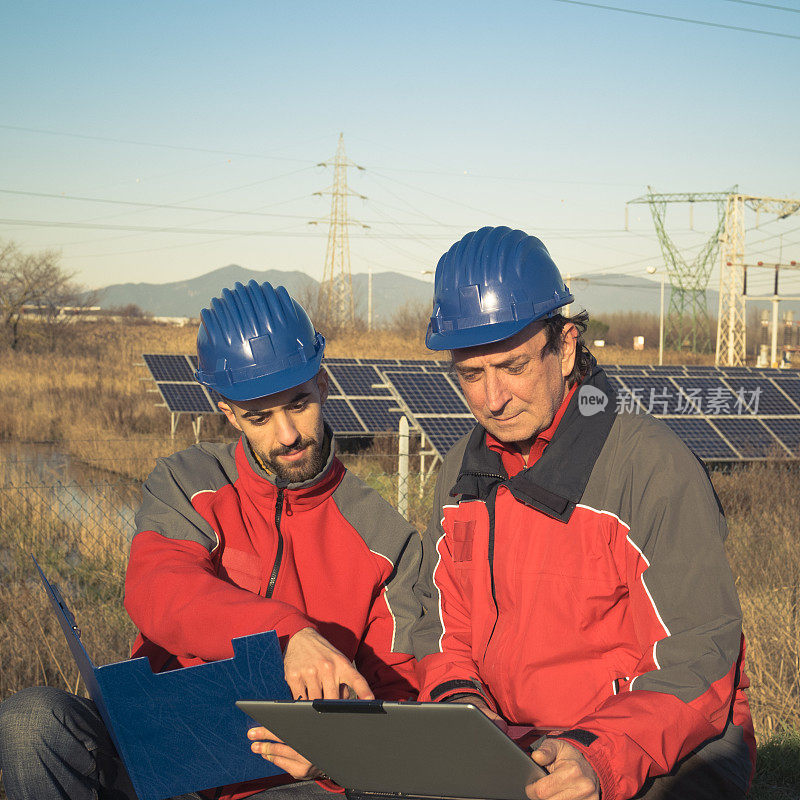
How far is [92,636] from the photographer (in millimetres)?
4984

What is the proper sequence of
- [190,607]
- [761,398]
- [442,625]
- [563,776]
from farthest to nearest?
[761,398]
[442,625]
[190,607]
[563,776]

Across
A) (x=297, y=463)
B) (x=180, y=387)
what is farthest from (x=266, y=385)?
(x=180, y=387)

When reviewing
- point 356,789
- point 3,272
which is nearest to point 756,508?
point 356,789

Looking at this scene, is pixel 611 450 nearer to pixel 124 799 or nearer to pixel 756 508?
pixel 124 799

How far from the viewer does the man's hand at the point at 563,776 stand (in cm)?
176

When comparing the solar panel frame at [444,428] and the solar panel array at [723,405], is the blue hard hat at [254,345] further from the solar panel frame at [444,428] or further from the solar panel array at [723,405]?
the solar panel array at [723,405]

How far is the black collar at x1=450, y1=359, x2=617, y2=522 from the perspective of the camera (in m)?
2.25

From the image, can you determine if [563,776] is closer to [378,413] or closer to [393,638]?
[393,638]

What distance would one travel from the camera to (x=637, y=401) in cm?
1222

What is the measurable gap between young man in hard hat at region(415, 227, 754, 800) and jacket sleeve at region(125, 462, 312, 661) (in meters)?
0.55

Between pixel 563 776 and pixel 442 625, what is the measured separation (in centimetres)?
85

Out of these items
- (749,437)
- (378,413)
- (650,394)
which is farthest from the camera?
(378,413)

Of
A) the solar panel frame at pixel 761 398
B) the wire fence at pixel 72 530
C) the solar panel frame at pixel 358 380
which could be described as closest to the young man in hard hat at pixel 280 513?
the wire fence at pixel 72 530

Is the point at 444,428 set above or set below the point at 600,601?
below
